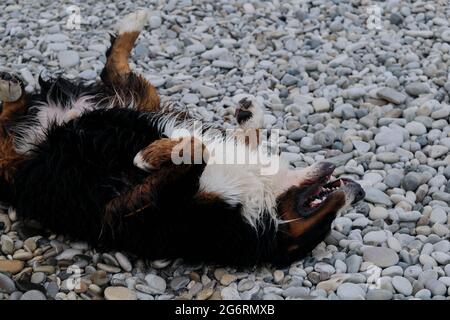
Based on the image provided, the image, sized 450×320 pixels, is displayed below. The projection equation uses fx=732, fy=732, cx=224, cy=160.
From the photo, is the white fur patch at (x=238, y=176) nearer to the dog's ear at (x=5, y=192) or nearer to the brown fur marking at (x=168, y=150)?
the brown fur marking at (x=168, y=150)

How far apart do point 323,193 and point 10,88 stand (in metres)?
1.78

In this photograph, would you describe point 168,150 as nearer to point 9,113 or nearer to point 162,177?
point 162,177

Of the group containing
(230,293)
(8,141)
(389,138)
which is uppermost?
(8,141)

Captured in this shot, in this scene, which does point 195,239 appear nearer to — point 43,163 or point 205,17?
point 43,163

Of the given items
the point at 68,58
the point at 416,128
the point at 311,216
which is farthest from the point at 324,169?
the point at 68,58

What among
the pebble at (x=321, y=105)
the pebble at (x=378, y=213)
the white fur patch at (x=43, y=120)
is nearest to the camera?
the white fur patch at (x=43, y=120)

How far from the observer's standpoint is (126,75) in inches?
177

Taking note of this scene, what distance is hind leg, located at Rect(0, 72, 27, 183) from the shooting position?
3.87 meters

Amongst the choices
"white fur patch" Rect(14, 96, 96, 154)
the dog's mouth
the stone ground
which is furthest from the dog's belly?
the dog's mouth

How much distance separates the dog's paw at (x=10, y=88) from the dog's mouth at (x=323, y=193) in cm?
166

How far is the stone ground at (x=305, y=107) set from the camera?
3.61 metres

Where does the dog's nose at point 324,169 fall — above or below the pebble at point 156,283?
above

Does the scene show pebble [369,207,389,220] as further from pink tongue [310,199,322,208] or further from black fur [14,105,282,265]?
black fur [14,105,282,265]

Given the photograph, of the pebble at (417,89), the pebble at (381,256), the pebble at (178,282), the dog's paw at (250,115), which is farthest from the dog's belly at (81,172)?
the pebble at (417,89)
